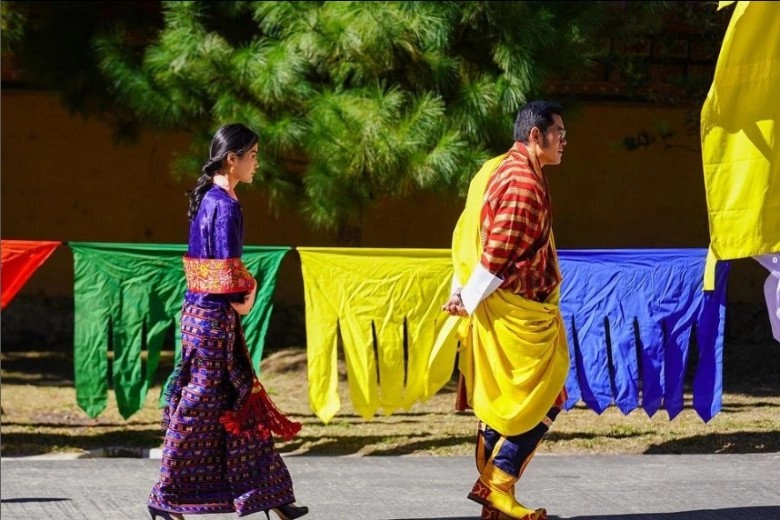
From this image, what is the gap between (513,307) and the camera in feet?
17.8

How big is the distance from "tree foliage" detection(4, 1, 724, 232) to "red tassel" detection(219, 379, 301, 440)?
3372 millimetres

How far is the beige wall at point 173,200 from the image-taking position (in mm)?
12539

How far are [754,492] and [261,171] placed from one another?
4.57 meters

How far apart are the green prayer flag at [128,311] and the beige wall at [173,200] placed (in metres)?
4.70

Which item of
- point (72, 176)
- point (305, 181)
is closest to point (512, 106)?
point (305, 181)

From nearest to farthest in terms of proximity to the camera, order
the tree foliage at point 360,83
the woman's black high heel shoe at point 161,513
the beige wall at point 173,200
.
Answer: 1. the woman's black high heel shoe at point 161,513
2. the tree foliage at point 360,83
3. the beige wall at point 173,200

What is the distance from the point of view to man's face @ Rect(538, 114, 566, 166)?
5516 mm

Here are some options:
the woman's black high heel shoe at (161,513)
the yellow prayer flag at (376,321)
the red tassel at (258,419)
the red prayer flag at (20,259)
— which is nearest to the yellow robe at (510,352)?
the red tassel at (258,419)

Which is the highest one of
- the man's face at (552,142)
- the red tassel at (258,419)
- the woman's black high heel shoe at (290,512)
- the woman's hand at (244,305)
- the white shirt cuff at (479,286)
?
the man's face at (552,142)

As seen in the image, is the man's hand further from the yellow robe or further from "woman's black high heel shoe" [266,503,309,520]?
"woman's black high heel shoe" [266,503,309,520]

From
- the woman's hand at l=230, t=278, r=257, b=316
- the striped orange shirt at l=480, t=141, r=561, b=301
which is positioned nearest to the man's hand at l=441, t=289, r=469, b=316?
the striped orange shirt at l=480, t=141, r=561, b=301

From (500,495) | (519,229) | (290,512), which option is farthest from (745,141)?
(290,512)

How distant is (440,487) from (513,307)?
152 cm

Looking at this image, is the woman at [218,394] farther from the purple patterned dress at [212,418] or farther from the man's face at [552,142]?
the man's face at [552,142]
